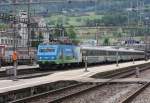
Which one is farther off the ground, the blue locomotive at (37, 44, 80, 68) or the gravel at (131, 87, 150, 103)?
the gravel at (131, 87, 150, 103)

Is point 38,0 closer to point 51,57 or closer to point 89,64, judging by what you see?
point 51,57

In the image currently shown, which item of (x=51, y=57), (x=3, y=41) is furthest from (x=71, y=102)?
(x=3, y=41)

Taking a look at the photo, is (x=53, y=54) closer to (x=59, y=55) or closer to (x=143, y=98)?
(x=59, y=55)

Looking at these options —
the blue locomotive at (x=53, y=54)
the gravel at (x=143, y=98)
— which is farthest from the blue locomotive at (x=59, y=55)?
the gravel at (x=143, y=98)

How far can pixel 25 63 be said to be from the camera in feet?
201

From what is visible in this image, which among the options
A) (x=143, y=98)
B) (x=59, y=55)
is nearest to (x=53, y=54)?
(x=59, y=55)

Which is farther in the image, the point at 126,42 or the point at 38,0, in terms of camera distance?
the point at 126,42

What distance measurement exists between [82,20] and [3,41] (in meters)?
48.0

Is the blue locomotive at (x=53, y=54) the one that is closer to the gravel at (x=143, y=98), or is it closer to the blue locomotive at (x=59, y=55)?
the blue locomotive at (x=59, y=55)

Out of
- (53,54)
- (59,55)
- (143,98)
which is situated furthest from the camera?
(59,55)

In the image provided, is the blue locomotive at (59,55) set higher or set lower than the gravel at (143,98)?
lower

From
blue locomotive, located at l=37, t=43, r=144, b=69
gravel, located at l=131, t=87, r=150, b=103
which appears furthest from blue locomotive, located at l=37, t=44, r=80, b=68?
gravel, located at l=131, t=87, r=150, b=103

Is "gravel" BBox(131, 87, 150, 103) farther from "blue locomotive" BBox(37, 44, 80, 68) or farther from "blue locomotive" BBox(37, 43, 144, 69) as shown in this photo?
"blue locomotive" BBox(37, 43, 144, 69)

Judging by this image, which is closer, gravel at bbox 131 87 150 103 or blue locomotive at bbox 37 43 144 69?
gravel at bbox 131 87 150 103
